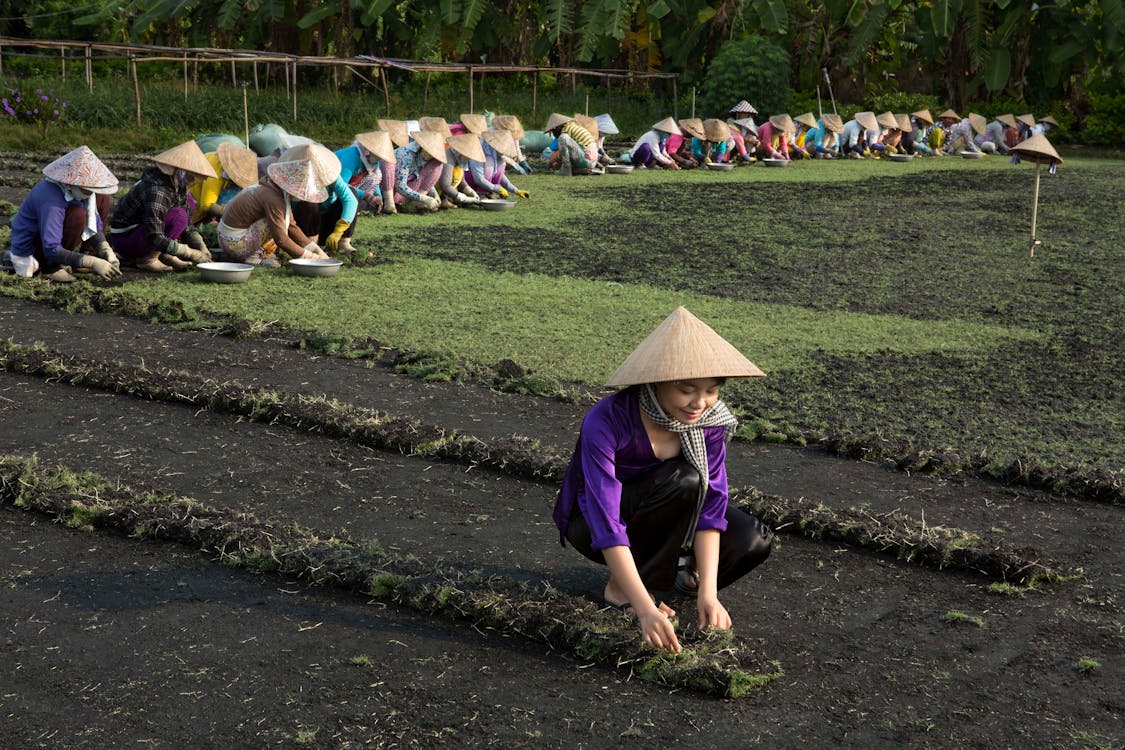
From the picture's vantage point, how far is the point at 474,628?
10.3 feet

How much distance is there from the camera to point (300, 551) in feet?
11.5

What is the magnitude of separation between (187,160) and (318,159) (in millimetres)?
770

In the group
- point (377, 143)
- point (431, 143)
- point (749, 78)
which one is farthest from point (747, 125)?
point (377, 143)

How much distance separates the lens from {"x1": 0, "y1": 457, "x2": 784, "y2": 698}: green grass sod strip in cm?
291

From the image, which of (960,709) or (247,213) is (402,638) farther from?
(247,213)

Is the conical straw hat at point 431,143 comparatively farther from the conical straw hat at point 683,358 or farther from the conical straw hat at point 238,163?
the conical straw hat at point 683,358

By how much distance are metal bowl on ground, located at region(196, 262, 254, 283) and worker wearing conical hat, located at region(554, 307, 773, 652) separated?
4867mm

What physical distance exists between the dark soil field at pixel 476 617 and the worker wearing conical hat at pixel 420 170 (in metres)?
5.93

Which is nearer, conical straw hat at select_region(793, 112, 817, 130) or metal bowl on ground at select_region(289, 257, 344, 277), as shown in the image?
metal bowl on ground at select_region(289, 257, 344, 277)

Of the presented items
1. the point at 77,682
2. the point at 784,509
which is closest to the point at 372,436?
the point at 784,509

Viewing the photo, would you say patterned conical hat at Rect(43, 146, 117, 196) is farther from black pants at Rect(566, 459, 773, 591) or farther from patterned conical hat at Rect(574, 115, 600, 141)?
patterned conical hat at Rect(574, 115, 600, 141)

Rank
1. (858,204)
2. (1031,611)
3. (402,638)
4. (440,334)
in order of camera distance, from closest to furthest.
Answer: (402,638)
(1031,611)
(440,334)
(858,204)

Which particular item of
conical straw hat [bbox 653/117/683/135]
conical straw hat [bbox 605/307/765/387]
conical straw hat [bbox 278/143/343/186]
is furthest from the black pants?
conical straw hat [bbox 653/117/683/135]

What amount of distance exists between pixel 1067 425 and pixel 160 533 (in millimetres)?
3521
